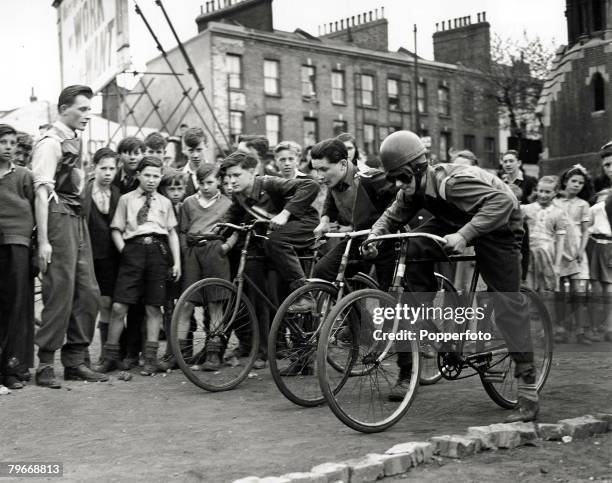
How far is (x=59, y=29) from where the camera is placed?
42.3ft

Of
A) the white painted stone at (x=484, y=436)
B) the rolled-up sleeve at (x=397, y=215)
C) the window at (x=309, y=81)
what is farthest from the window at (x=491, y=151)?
the white painted stone at (x=484, y=436)

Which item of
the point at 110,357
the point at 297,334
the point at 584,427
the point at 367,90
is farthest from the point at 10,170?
the point at 367,90

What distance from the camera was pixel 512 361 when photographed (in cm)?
620

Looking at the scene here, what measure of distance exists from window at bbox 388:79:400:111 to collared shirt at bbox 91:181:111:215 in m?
42.4

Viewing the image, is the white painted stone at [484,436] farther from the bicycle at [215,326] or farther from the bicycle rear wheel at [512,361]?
the bicycle at [215,326]

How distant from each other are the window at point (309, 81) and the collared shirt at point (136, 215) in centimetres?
3844

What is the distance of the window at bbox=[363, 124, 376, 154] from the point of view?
48.3 metres

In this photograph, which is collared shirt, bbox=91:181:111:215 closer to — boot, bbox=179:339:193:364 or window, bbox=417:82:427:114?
boot, bbox=179:339:193:364

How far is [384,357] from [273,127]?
39667 millimetres

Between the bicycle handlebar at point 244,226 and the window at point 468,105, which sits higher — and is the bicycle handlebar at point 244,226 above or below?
below

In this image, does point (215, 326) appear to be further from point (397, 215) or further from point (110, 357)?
point (397, 215)

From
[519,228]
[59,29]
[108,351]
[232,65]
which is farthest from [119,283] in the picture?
[232,65]

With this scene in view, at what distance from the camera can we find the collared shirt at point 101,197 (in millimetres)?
8352

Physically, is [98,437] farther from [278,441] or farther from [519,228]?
[519,228]
